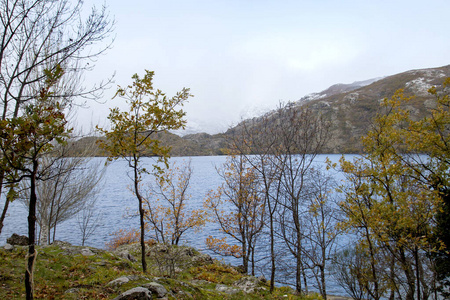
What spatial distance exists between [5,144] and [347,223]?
12230mm

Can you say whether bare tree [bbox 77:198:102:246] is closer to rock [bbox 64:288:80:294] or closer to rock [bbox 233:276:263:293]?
rock [bbox 233:276:263:293]

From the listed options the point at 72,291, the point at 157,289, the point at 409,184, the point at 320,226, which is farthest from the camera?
the point at 320,226

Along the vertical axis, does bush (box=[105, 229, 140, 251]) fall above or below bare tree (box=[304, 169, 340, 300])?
below

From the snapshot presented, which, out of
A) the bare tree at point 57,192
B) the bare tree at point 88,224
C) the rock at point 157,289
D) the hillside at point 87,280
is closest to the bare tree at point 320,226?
the hillside at point 87,280

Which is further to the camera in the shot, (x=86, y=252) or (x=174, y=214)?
(x=174, y=214)

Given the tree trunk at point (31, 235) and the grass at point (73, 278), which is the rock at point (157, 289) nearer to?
the grass at point (73, 278)

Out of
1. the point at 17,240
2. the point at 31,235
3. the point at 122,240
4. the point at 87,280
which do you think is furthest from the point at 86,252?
the point at 122,240

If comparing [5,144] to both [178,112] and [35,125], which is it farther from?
[178,112]

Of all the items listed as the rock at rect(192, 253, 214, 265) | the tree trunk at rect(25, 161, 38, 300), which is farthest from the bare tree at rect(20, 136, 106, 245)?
the tree trunk at rect(25, 161, 38, 300)

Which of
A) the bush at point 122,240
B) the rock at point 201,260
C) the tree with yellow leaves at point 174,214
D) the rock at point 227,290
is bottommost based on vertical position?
the bush at point 122,240

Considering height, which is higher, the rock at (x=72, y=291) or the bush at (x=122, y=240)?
the rock at (x=72, y=291)

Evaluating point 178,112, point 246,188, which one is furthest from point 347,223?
point 178,112

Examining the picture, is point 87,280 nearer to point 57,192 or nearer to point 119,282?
point 119,282

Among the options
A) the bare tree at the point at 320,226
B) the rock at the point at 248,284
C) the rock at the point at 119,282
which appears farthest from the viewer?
the bare tree at the point at 320,226
